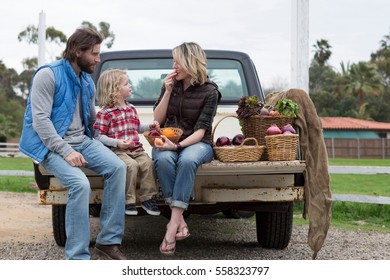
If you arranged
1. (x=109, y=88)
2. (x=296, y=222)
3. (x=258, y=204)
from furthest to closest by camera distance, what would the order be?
(x=296, y=222), (x=258, y=204), (x=109, y=88)

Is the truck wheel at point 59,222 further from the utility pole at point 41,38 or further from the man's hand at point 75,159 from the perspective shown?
the utility pole at point 41,38

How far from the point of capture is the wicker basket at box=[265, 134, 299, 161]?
193 inches

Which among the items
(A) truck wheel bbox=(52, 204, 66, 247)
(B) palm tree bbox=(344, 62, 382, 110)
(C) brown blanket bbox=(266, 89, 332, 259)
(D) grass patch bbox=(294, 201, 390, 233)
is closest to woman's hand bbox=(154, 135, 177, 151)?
(C) brown blanket bbox=(266, 89, 332, 259)

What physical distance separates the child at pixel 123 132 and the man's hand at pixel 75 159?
365mm

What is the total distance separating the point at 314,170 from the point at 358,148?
52114 mm

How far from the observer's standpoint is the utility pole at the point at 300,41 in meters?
9.19

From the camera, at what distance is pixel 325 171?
5.27 metres

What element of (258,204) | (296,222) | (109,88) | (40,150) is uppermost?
(109,88)

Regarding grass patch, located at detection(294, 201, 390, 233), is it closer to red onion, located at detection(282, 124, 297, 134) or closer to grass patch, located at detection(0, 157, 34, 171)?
red onion, located at detection(282, 124, 297, 134)

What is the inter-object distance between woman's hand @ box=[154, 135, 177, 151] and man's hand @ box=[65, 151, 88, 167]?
1.81 feet

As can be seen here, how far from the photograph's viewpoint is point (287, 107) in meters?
5.21

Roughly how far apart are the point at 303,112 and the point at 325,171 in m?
0.48

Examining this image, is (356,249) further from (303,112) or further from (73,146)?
(73,146)

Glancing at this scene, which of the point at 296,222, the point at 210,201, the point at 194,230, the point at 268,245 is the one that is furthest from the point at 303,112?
the point at 296,222
